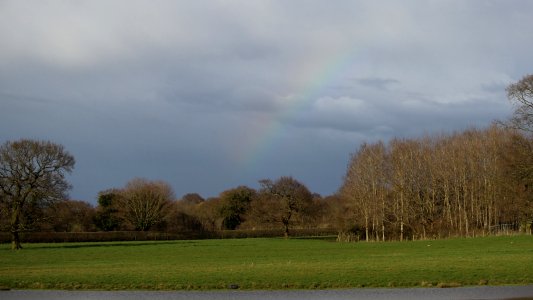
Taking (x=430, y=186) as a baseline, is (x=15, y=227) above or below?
below

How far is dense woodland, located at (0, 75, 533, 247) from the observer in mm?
65312

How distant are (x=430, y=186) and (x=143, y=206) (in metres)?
60.7

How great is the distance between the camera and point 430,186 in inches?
3172

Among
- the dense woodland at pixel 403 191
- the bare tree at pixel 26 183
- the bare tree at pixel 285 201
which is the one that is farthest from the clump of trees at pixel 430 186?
the bare tree at pixel 26 183

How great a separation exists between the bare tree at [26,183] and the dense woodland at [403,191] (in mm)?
113

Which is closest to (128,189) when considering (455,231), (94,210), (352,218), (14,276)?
(94,210)

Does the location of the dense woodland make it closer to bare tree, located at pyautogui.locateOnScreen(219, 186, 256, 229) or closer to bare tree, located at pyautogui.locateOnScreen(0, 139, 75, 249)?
bare tree, located at pyautogui.locateOnScreen(0, 139, 75, 249)

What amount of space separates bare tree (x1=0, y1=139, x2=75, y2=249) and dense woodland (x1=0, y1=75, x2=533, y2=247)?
4.5 inches

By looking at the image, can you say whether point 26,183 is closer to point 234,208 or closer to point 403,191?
point 403,191

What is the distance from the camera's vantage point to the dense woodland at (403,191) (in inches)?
2571

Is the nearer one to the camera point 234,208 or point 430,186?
point 430,186

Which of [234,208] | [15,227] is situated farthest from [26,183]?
[234,208]

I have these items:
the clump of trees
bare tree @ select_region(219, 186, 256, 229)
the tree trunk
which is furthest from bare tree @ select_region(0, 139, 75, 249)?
bare tree @ select_region(219, 186, 256, 229)

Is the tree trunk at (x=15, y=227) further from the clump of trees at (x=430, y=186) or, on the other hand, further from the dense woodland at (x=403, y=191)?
the clump of trees at (x=430, y=186)
